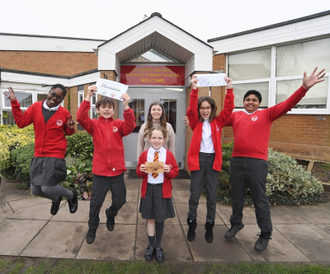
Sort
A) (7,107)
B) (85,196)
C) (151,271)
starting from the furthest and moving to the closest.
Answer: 1. (7,107)
2. (85,196)
3. (151,271)

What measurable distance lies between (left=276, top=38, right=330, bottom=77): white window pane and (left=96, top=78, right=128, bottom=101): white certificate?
539cm

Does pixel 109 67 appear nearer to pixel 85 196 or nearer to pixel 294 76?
pixel 85 196

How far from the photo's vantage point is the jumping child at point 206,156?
2.95m

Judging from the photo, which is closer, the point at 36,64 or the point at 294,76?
the point at 294,76

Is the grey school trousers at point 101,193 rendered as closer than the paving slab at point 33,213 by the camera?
Yes

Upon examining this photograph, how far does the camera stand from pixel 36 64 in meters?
14.5

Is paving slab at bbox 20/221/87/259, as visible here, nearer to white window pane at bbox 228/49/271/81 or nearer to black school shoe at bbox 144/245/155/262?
black school shoe at bbox 144/245/155/262

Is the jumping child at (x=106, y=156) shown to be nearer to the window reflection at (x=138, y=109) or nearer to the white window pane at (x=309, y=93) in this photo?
the window reflection at (x=138, y=109)

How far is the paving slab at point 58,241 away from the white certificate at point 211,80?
2694 millimetres

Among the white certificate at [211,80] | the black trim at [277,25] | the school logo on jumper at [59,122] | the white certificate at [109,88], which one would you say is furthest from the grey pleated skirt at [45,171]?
the black trim at [277,25]

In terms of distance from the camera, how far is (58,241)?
9.82 feet

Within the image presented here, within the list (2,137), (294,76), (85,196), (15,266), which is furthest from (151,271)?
(294,76)

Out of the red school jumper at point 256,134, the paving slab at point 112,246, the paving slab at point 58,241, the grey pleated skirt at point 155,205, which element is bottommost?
the paving slab at point 112,246

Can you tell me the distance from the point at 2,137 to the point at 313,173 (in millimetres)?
7961
